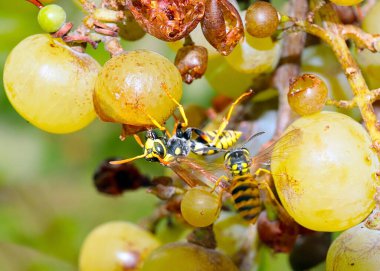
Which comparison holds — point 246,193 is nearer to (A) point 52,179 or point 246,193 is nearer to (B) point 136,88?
(B) point 136,88

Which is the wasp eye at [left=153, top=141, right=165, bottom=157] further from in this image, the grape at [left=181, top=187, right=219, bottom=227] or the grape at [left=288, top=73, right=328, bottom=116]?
the grape at [left=288, top=73, right=328, bottom=116]

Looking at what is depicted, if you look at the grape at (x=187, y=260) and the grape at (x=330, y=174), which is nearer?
the grape at (x=330, y=174)

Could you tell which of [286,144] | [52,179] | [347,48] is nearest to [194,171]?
[286,144]

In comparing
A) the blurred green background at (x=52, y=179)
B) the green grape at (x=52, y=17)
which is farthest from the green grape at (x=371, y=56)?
the blurred green background at (x=52, y=179)

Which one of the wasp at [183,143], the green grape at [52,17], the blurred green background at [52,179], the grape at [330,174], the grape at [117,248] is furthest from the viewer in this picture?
the blurred green background at [52,179]

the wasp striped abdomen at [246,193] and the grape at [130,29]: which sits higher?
the grape at [130,29]

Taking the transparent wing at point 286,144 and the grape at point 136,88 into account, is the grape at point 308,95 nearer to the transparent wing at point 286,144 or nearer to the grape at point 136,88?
the transparent wing at point 286,144
